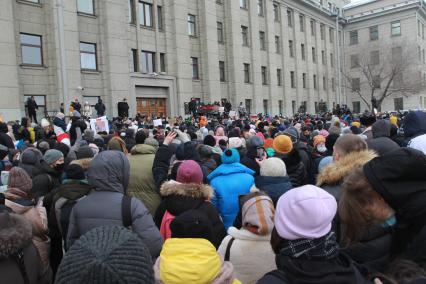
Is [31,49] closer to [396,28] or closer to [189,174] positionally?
[189,174]

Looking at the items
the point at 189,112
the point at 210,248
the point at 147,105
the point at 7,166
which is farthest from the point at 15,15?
the point at 210,248

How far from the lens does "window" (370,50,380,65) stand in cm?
5747

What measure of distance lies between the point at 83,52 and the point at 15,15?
4.38 meters

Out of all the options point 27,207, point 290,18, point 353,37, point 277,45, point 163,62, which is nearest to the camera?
point 27,207

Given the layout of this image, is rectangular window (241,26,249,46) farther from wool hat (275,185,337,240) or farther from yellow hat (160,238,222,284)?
wool hat (275,185,337,240)

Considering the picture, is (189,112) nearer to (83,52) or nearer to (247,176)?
(83,52)

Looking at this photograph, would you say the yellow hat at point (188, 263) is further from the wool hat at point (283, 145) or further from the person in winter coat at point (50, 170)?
the wool hat at point (283, 145)

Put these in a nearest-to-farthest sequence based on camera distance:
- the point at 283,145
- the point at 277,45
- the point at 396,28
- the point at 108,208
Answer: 1. the point at 108,208
2. the point at 283,145
3. the point at 277,45
4. the point at 396,28

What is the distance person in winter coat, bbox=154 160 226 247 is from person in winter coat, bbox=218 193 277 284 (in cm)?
75

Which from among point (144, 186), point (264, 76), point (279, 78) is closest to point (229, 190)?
point (144, 186)

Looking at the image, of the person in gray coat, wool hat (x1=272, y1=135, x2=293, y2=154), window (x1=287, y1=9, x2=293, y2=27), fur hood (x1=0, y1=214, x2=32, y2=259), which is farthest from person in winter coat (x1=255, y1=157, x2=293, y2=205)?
window (x1=287, y1=9, x2=293, y2=27)

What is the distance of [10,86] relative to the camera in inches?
865

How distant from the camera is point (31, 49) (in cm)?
2367

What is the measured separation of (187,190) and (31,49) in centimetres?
2278
